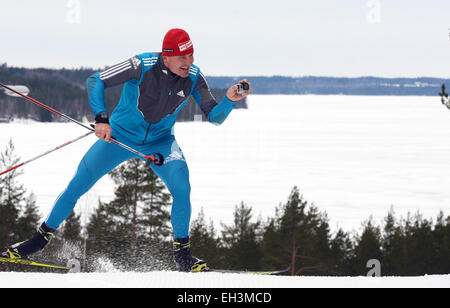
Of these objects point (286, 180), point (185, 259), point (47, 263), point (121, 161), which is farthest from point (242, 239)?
point (286, 180)

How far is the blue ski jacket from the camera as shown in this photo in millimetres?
4301

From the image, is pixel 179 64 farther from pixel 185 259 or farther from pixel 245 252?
pixel 245 252

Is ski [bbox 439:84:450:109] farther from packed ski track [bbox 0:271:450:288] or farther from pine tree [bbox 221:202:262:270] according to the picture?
pine tree [bbox 221:202:262:270]

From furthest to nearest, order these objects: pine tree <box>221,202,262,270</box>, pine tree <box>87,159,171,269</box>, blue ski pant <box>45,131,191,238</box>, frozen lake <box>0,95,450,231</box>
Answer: frozen lake <box>0,95,450,231</box> → pine tree <box>221,202,262,270</box> → pine tree <box>87,159,171,269</box> → blue ski pant <box>45,131,191,238</box>

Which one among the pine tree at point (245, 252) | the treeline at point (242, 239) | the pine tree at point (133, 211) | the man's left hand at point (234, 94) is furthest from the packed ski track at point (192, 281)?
the pine tree at point (245, 252)

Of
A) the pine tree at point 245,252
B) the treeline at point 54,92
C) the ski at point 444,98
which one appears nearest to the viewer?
the ski at point 444,98

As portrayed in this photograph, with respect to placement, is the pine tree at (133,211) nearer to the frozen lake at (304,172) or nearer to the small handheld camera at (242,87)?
the frozen lake at (304,172)

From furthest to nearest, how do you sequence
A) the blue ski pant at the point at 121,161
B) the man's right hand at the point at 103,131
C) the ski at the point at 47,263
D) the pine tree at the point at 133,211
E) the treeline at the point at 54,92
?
the treeline at the point at 54,92
the pine tree at the point at 133,211
the ski at the point at 47,263
the blue ski pant at the point at 121,161
the man's right hand at the point at 103,131

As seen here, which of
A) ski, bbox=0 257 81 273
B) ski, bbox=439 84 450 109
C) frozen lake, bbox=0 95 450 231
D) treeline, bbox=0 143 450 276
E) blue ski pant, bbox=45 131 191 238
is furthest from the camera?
frozen lake, bbox=0 95 450 231

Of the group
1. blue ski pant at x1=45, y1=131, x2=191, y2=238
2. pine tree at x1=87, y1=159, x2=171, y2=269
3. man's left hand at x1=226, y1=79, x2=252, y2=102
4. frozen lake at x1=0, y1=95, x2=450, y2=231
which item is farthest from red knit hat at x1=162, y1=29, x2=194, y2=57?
frozen lake at x1=0, y1=95, x2=450, y2=231

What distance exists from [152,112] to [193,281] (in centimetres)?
146

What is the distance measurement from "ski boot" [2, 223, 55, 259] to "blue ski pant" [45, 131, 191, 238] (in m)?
0.26

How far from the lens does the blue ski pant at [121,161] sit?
450 centimetres

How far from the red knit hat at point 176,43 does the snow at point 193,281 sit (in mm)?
1823
